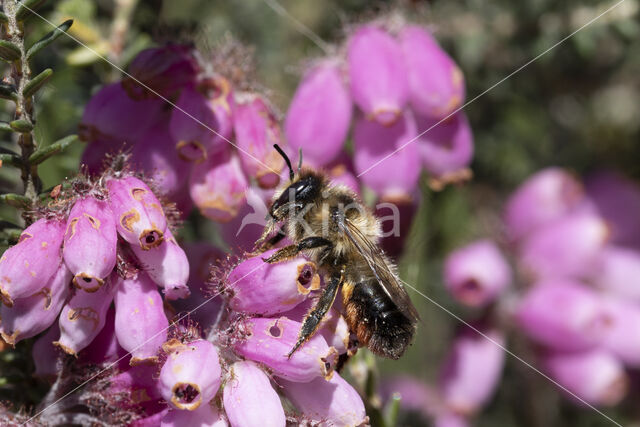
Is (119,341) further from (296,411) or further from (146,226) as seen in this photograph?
(296,411)

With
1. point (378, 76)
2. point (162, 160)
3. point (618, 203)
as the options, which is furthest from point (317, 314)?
point (618, 203)

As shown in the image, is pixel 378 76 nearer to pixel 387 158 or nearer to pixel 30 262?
pixel 387 158

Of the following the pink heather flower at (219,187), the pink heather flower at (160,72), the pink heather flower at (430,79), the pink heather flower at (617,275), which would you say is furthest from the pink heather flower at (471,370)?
the pink heather flower at (160,72)

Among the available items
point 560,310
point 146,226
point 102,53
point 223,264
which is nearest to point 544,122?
point 560,310

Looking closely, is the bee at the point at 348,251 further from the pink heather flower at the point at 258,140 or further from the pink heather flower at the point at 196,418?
the pink heather flower at the point at 196,418

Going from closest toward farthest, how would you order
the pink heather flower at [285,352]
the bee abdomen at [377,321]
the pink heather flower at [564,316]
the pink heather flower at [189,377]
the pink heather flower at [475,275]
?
the pink heather flower at [189,377], the pink heather flower at [285,352], the bee abdomen at [377,321], the pink heather flower at [564,316], the pink heather flower at [475,275]

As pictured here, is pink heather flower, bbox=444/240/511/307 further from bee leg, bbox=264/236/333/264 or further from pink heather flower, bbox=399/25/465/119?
bee leg, bbox=264/236/333/264
